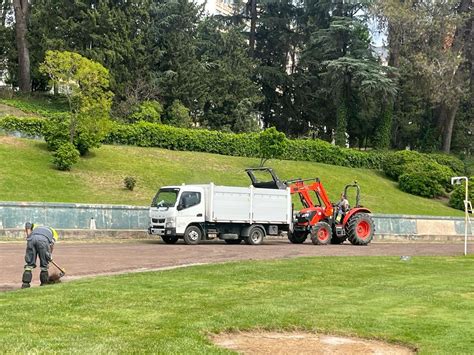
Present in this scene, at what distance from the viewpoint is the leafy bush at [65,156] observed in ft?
113

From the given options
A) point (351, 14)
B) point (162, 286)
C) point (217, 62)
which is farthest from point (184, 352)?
point (351, 14)

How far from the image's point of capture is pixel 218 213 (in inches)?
981

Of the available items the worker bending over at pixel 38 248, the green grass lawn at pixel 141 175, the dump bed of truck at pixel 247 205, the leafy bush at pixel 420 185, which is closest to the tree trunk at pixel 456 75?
the leafy bush at pixel 420 185

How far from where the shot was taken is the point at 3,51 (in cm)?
5678

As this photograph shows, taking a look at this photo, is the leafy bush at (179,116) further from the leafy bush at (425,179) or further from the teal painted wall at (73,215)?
the teal painted wall at (73,215)

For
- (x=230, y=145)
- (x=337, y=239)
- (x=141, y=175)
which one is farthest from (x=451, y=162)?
(x=337, y=239)

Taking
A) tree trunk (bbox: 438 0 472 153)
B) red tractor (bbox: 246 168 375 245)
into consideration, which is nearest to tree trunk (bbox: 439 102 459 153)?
tree trunk (bbox: 438 0 472 153)

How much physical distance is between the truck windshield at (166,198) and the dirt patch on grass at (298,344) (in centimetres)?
1668

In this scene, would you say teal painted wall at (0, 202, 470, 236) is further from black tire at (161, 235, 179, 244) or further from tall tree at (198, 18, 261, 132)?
tall tree at (198, 18, 261, 132)

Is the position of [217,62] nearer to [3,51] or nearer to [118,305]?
[3,51]

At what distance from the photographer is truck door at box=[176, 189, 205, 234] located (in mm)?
24344

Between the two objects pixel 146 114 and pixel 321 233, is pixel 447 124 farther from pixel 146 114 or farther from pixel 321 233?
pixel 321 233

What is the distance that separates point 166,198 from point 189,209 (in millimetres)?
1101

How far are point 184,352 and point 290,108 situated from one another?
2446 inches
